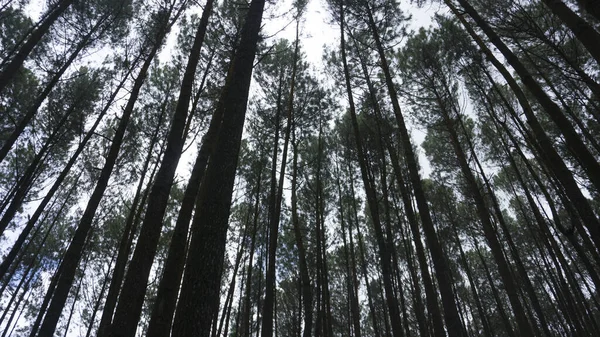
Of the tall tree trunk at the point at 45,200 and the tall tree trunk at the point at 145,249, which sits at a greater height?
the tall tree trunk at the point at 45,200

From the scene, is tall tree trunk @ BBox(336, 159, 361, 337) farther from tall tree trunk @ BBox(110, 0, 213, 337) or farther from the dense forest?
tall tree trunk @ BBox(110, 0, 213, 337)

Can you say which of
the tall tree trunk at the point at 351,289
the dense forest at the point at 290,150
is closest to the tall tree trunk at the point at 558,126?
the dense forest at the point at 290,150

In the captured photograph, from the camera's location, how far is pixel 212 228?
2.42m

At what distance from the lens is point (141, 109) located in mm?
10773

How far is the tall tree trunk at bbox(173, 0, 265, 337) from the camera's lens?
2.07 m

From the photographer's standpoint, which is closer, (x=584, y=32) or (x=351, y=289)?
(x=584, y=32)

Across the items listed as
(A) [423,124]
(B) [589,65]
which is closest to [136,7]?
(A) [423,124]

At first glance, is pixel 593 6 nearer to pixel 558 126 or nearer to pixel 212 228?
pixel 558 126

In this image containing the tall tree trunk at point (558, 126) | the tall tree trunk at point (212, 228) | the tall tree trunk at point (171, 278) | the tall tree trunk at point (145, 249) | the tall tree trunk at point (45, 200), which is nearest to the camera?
the tall tree trunk at point (212, 228)

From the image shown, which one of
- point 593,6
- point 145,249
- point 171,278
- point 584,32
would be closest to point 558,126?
point 584,32

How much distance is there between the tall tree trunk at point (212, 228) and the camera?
2.07 meters

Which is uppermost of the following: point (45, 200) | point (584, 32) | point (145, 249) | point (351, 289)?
point (45, 200)

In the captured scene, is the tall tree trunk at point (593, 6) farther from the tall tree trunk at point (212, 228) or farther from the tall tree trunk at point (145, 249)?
the tall tree trunk at point (145, 249)

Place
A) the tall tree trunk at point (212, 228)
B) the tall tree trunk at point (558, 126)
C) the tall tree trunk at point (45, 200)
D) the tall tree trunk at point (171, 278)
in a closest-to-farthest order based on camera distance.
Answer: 1. the tall tree trunk at point (212, 228)
2. the tall tree trunk at point (558, 126)
3. the tall tree trunk at point (171, 278)
4. the tall tree trunk at point (45, 200)
